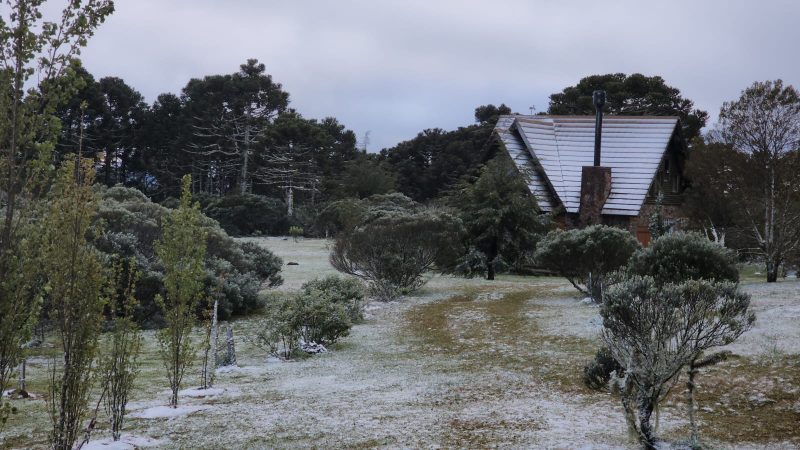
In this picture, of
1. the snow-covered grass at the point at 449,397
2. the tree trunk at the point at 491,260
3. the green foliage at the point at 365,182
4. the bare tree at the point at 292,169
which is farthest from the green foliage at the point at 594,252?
the bare tree at the point at 292,169

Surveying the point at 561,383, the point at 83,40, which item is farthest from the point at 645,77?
the point at 83,40

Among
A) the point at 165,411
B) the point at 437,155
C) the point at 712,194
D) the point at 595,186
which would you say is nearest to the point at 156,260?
the point at 165,411

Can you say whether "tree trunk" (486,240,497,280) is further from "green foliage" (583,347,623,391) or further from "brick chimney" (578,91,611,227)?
"green foliage" (583,347,623,391)

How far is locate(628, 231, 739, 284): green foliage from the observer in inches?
601

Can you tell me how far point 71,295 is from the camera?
6.47 metres

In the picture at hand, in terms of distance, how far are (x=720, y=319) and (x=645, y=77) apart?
175ft

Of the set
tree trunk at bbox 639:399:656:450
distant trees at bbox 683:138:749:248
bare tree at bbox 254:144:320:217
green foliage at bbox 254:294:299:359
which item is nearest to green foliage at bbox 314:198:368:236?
bare tree at bbox 254:144:320:217

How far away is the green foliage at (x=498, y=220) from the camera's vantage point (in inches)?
976

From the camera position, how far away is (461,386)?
976 cm

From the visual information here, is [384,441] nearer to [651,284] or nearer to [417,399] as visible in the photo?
[417,399]

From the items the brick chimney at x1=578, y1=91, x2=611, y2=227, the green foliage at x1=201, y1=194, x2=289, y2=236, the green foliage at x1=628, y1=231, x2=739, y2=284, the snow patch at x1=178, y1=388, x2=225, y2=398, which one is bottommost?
the snow patch at x1=178, y1=388, x2=225, y2=398

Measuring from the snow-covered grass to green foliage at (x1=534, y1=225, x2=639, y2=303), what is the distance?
9.90ft

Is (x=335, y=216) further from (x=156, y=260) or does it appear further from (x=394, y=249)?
(x=156, y=260)

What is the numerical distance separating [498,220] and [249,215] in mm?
27581
